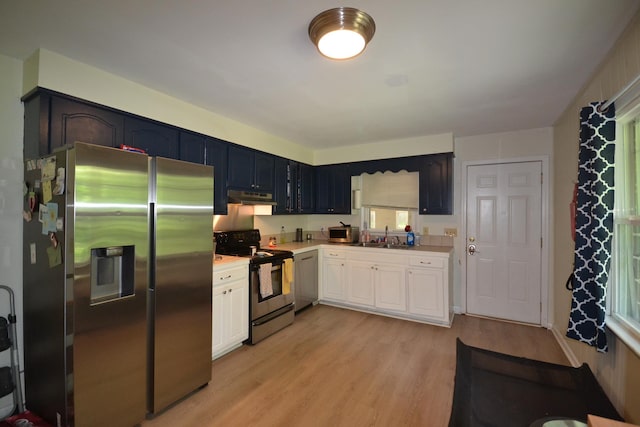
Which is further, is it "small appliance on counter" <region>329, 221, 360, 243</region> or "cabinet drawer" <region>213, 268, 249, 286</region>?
"small appliance on counter" <region>329, 221, 360, 243</region>

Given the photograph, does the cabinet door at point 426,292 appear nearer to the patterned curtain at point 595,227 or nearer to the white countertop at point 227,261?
the patterned curtain at point 595,227

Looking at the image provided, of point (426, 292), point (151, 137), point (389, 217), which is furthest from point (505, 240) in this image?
point (151, 137)

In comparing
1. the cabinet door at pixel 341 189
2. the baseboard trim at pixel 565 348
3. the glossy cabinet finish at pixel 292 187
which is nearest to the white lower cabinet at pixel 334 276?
the cabinet door at pixel 341 189

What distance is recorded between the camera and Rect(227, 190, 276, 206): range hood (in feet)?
10.5

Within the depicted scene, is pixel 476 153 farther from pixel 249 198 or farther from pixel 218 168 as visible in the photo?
pixel 218 168

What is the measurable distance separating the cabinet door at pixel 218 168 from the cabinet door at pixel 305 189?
1519mm

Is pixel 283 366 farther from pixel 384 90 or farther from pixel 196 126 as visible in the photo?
pixel 384 90

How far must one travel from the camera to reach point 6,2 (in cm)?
146

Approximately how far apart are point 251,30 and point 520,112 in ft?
9.26

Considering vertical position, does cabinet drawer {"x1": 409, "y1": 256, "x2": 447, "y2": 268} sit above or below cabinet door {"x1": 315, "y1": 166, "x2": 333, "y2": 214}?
below

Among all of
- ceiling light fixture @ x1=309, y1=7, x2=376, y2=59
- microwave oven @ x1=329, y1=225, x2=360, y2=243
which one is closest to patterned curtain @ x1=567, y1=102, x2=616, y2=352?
ceiling light fixture @ x1=309, y1=7, x2=376, y2=59

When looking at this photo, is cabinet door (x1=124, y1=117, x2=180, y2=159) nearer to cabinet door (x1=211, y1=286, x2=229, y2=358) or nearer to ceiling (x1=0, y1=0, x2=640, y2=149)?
ceiling (x1=0, y1=0, x2=640, y2=149)

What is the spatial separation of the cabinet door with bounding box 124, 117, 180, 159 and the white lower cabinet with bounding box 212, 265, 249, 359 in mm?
1172

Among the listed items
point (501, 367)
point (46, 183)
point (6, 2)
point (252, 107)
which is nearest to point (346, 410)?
point (501, 367)
